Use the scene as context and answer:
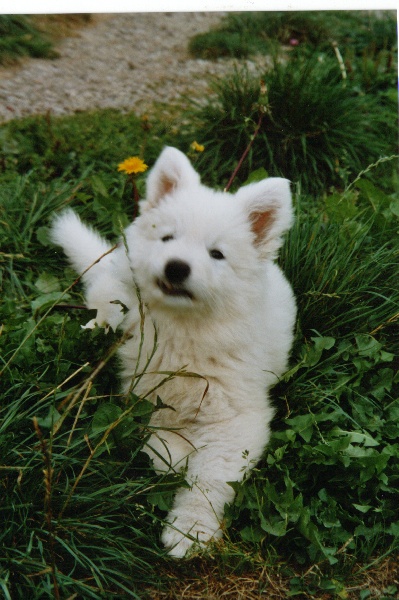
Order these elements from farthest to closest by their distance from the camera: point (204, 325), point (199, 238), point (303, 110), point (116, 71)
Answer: point (116, 71) < point (303, 110) < point (204, 325) < point (199, 238)

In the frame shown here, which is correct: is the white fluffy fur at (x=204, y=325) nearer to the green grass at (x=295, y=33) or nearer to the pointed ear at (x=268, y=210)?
the pointed ear at (x=268, y=210)

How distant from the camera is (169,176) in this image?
280cm

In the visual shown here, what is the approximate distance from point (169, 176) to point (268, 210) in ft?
1.51

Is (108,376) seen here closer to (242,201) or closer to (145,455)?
(145,455)

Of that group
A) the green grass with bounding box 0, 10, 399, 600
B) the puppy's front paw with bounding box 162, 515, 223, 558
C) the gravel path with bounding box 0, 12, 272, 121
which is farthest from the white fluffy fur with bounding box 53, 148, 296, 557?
the gravel path with bounding box 0, 12, 272, 121

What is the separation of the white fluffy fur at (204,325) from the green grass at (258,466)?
11cm

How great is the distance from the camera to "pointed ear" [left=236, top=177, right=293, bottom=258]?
2736mm

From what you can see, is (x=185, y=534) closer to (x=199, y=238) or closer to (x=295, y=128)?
(x=199, y=238)

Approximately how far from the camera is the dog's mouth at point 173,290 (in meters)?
2.55

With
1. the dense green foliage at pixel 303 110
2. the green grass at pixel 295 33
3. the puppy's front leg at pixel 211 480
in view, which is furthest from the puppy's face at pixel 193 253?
the green grass at pixel 295 33

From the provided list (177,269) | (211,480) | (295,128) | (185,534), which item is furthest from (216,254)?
(295,128)

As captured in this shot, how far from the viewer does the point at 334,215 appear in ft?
12.2

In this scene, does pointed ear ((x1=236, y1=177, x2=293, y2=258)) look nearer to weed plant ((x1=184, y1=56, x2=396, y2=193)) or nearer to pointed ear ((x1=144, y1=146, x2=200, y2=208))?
pointed ear ((x1=144, y1=146, x2=200, y2=208))

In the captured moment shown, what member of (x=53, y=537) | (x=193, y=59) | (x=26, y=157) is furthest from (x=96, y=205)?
(x=53, y=537)
